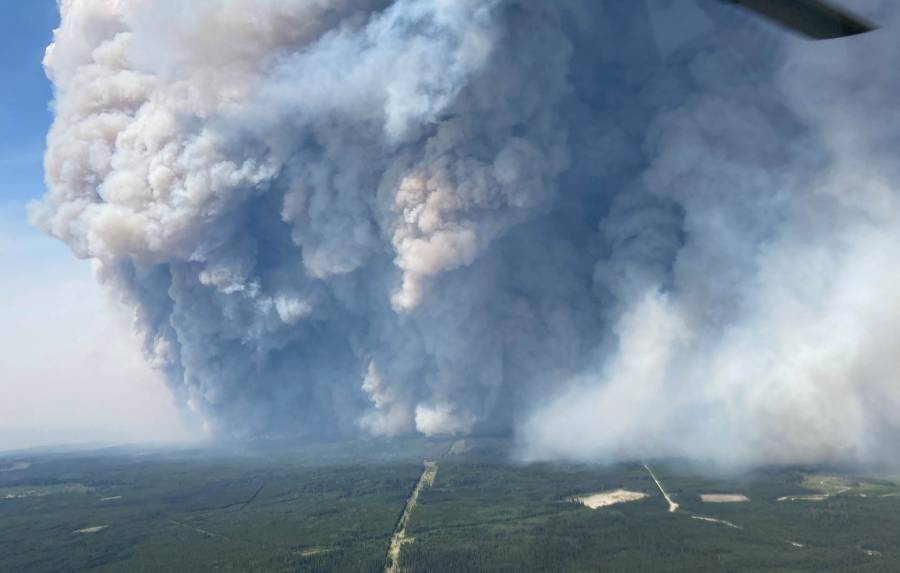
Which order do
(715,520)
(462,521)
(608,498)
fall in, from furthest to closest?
(608,498), (462,521), (715,520)

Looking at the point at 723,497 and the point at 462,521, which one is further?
the point at 723,497

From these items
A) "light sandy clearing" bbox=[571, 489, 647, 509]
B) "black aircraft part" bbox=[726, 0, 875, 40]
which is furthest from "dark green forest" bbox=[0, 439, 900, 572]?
"black aircraft part" bbox=[726, 0, 875, 40]

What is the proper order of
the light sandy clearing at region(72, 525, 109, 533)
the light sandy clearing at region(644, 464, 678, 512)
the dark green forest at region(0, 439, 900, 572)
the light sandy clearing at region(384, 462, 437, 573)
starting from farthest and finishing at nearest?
the light sandy clearing at region(72, 525, 109, 533) < the light sandy clearing at region(644, 464, 678, 512) < the light sandy clearing at region(384, 462, 437, 573) < the dark green forest at region(0, 439, 900, 572)

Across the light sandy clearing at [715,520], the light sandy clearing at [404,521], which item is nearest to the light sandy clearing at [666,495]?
the light sandy clearing at [715,520]

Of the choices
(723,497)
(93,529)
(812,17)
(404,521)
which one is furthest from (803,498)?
(812,17)

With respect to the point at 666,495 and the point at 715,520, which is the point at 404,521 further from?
the point at 715,520

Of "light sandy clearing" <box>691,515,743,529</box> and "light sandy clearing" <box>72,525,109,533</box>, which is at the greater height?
"light sandy clearing" <box>691,515,743,529</box>

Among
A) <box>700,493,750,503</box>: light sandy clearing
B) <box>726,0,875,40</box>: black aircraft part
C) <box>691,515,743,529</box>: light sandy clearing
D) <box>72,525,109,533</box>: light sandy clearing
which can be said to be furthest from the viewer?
<box>72,525,109,533</box>: light sandy clearing

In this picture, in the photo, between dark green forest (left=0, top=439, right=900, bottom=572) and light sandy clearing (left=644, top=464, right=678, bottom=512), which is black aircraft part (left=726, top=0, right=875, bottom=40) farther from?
light sandy clearing (left=644, top=464, right=678, bottom=512)
